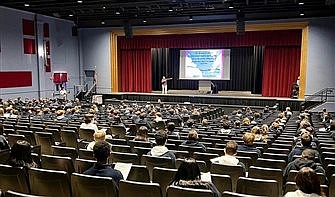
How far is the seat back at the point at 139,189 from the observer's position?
316cm

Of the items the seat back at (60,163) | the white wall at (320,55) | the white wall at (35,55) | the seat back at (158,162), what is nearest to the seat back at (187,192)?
the seat back at (158,162)

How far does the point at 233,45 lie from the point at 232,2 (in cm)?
578

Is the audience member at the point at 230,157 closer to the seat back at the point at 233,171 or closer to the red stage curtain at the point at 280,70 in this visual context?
the seat back at the point at 233,171

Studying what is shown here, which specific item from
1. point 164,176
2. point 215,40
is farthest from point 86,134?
point 215,40

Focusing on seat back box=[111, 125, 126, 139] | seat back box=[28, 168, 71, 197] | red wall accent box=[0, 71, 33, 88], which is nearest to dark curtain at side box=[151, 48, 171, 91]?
red wall accent box=[0, 71, 33, 88]

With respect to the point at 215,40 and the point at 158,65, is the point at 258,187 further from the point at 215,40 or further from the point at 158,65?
the point at 158,65

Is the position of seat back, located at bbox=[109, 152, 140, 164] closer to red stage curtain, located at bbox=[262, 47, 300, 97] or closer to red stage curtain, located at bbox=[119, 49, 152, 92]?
red stage curtain, located at bbox=[262, 47, 300, 97]

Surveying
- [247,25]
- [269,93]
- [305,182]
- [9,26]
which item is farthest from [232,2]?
[305,182]

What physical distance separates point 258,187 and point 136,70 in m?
22.2

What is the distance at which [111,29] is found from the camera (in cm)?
2420

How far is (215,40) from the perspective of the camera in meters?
22.7

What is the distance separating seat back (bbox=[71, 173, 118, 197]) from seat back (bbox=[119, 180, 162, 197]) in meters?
0.10

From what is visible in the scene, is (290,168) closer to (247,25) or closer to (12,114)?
(12,114)

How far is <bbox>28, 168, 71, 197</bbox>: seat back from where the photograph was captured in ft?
11.5
